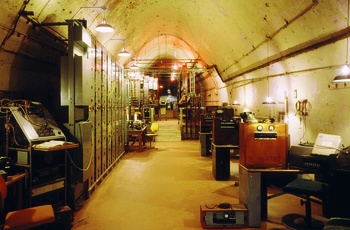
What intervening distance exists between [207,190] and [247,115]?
198 cm

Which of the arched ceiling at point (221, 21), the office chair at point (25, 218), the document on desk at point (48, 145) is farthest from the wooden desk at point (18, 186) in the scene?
the arched ceiling at point (221, 21)

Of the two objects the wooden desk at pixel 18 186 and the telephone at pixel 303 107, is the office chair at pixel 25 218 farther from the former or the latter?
the telephone at pixel 303 107

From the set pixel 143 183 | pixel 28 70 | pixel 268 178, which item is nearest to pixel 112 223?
pixel 143 183

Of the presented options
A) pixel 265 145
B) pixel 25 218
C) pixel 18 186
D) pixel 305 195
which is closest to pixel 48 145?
pixel 18 186

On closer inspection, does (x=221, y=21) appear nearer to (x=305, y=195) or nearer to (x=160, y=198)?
(x=160, y=198)

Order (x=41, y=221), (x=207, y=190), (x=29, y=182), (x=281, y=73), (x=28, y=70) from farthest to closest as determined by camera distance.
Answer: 1. (x=281, y=73)
2. (x=207, y=190)
3. (x=28, y=70)
4. (x=29, y=182)
5. (x=41, y=221)

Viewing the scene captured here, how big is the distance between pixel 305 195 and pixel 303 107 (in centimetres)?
243

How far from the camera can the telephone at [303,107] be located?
5.29m

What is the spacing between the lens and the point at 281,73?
653 cm

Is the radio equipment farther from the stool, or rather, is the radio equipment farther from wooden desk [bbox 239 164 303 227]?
the stool

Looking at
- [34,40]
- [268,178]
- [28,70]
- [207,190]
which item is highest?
[34,40]

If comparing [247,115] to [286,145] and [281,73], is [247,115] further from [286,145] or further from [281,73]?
[281,73]

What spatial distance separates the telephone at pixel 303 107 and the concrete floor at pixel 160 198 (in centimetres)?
175

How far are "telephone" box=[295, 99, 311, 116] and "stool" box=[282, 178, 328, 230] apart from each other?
2041 mm
